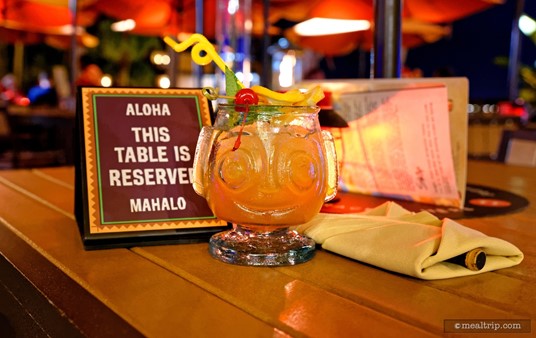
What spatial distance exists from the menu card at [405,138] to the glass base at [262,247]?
0.47 m

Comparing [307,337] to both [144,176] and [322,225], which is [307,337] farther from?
[144,176]

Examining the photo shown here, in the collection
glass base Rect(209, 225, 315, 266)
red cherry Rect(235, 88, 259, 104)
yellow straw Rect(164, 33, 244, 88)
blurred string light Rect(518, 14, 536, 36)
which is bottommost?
glass base Rect(209, 225, 315, 266)

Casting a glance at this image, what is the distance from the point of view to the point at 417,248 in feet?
2.28

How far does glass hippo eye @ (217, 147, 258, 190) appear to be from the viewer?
705 millimetres

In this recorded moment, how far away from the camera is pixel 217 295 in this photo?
60cm

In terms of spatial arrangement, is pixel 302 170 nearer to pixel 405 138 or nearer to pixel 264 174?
pixel 264 174

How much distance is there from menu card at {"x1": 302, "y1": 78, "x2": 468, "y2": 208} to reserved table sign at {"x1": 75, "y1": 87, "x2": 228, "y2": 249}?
1.37 feet

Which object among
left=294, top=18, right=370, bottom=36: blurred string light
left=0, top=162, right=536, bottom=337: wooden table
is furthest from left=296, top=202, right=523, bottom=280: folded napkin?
left=294, top=18, right=370, bottom=36: blurred string light

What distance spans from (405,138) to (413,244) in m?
0.52

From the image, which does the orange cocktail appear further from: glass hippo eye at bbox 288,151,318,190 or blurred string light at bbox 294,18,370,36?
blurred string light at bbox 294,18,370,36

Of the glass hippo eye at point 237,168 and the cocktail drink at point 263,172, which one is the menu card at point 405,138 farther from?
the glass hippo eye at point 237,168

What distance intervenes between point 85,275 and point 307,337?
0.98 feet

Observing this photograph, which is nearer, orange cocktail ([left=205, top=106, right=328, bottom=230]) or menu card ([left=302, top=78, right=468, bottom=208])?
orange cocktail ([left=205, top=106, right=328, bottom=230])

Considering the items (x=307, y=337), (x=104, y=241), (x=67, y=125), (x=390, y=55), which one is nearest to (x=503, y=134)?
(x=390, y=55)
